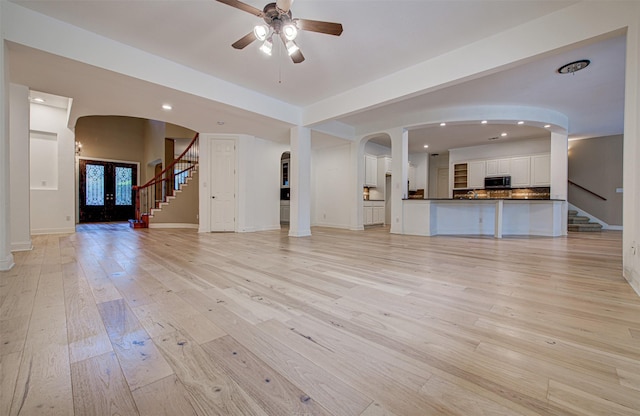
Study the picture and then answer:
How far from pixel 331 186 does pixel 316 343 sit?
22.2ft

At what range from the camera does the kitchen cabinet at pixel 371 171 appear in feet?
26.5

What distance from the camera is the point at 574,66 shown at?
3.71 metres

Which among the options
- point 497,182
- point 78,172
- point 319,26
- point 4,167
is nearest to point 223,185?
point 4,167

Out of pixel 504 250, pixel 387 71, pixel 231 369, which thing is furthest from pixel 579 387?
pixel 387 71

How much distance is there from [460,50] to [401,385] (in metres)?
3.98

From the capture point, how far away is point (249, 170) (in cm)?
668

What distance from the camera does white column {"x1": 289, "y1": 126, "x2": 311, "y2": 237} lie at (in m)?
5.66

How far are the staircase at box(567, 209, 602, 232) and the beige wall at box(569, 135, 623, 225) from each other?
1.63ft

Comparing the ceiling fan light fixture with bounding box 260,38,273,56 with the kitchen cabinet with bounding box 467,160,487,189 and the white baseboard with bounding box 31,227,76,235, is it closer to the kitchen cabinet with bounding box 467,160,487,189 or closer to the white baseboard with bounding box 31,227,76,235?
the white baseboard with bounding box 31,227,76,235

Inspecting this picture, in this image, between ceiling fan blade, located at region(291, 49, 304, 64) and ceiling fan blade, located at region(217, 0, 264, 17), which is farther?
ceiling fan blade, located at region(291, 49, 304, 64)

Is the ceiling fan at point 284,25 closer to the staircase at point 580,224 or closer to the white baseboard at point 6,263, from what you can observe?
the white baseboard at point 6,263

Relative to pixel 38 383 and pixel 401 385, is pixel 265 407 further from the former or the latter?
pixel 38 383

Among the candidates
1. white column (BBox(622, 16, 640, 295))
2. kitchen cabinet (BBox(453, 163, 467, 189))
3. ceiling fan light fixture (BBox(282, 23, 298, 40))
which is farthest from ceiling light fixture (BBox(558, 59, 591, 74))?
kitchen cabinet (BBox(453, 163, 467, 189))

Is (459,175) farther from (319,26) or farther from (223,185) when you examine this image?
(319,26)
